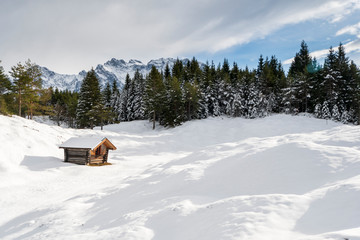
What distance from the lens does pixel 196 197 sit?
913 cm

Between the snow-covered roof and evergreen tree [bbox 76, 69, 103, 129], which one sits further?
evergreen tree [bbox 76, 69, 103, 129]

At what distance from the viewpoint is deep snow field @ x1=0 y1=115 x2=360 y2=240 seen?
577cm

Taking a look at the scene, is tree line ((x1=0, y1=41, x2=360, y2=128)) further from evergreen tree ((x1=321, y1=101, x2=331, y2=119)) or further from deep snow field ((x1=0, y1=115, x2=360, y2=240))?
deep snow field ((x1=0, y1=115, x2=360, y2=240))

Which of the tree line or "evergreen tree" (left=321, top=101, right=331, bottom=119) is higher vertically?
the tree line

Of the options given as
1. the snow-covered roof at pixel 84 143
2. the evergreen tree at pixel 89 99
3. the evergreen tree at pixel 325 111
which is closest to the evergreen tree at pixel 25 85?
the evergreen tree at pixel 89 99

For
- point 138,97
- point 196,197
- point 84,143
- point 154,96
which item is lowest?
point 196,197

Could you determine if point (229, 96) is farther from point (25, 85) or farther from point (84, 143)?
point (25, 85)

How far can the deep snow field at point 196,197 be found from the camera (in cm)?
577

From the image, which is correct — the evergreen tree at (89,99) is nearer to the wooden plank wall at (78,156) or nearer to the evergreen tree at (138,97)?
the evergreen tree at (138,97)

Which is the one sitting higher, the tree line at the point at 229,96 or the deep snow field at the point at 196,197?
the tree line at the point at 229,96

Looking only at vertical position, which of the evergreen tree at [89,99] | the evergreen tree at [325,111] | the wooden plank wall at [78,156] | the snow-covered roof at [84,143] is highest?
the evergreen tree at [89,99]

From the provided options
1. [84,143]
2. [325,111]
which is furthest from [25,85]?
[325,111]

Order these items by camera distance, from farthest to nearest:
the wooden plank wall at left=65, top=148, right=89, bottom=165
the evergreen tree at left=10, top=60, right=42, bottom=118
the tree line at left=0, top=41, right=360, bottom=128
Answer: the tree line at left=0, top=41, right=360, bottom=128 → the evergreen tree at left=10, top=60, right=42, bottom=118 → the wooden plank wall at left=65, top=148, right=89, bottom=165

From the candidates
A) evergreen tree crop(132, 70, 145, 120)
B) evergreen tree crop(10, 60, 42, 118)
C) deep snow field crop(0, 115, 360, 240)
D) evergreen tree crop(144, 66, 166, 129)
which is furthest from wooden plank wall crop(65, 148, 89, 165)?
evergreen tree crop(132, 70, 145, 120)
